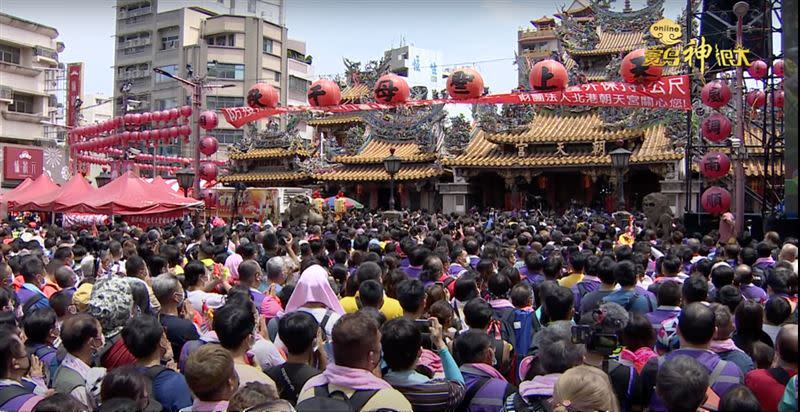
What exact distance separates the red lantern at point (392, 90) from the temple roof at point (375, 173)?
24.4 ft

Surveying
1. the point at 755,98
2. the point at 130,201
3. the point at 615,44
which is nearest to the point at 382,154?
the point at 615,44

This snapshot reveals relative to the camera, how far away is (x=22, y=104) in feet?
125

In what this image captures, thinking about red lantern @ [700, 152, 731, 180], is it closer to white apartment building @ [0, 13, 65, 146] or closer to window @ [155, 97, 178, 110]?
white apartment building @ [0, 13, 65, 146]

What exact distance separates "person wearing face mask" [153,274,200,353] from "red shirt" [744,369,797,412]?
138 inches

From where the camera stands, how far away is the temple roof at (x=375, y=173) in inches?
1046

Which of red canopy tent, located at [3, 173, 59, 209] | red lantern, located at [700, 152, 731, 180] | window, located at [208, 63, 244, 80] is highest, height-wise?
window, located at [208, 63, 244, 80]

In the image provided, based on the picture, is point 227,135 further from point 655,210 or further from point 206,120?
point 655,210

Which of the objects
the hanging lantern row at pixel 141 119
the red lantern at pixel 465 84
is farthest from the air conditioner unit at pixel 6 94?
the red lantern at pixel 465 84

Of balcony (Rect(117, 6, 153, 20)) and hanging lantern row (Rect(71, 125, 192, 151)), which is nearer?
hanging lantern row (Rect(71, 125, 192, 151))

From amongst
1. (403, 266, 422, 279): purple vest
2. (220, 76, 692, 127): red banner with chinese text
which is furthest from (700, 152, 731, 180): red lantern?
(403, 266, 422, 279): purple vest

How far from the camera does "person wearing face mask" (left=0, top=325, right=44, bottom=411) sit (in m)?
3.36

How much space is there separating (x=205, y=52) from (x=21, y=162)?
599 inches

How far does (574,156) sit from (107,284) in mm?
21125

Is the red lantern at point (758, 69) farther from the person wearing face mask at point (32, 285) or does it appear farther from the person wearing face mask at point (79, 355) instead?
the person wearing face mask at point (79, 355)
